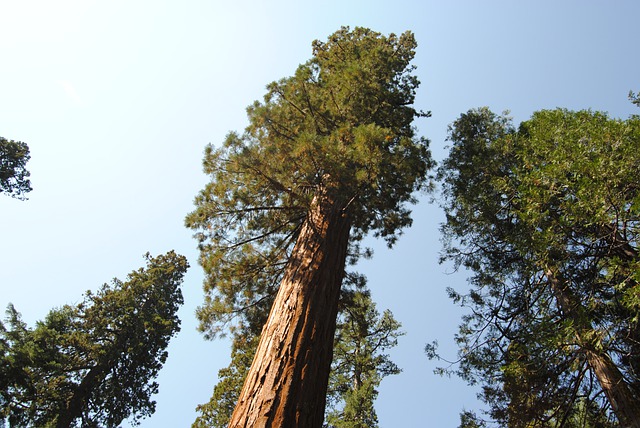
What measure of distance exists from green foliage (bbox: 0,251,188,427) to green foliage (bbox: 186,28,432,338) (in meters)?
10.4

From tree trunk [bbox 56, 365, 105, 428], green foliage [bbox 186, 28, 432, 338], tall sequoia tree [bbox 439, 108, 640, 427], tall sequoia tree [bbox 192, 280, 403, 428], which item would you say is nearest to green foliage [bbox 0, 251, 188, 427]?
tree trunk [bbox 56, 365, 105, 428]

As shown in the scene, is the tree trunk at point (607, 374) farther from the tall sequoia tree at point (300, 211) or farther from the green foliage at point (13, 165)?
the green foliage at point (13, 165)

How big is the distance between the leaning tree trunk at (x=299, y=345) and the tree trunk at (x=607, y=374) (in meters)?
2.99

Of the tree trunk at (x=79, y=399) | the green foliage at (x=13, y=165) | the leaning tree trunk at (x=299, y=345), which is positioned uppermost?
the green foliage at (x=13, y=165)

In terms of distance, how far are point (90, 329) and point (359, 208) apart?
1327 centimetres

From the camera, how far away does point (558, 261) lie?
507 cm

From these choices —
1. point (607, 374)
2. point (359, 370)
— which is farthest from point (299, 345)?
point (359, 370)

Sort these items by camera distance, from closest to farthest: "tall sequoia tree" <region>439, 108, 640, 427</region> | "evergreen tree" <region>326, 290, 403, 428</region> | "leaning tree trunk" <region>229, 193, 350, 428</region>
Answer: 1. "leaning tree trunk" <region>229, 193, 350, 428</region>
2. "tall sequoia tree" <region>439, 108, 640, 427</region>
3. "evergreen tree" <region>326, 290, 403, 428</region>

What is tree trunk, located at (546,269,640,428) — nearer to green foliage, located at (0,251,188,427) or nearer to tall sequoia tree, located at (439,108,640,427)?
tall sequoia tree, located at (439,108,640,427)

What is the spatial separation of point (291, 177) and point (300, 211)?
2.52 feet

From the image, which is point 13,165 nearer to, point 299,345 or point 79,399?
point 79,399

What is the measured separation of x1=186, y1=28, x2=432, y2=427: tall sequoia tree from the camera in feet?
11.9

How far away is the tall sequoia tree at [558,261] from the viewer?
4477 millimetres

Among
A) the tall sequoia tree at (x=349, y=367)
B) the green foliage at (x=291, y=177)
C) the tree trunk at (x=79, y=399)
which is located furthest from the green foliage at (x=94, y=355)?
the green foliage at (x=291, y=177)
